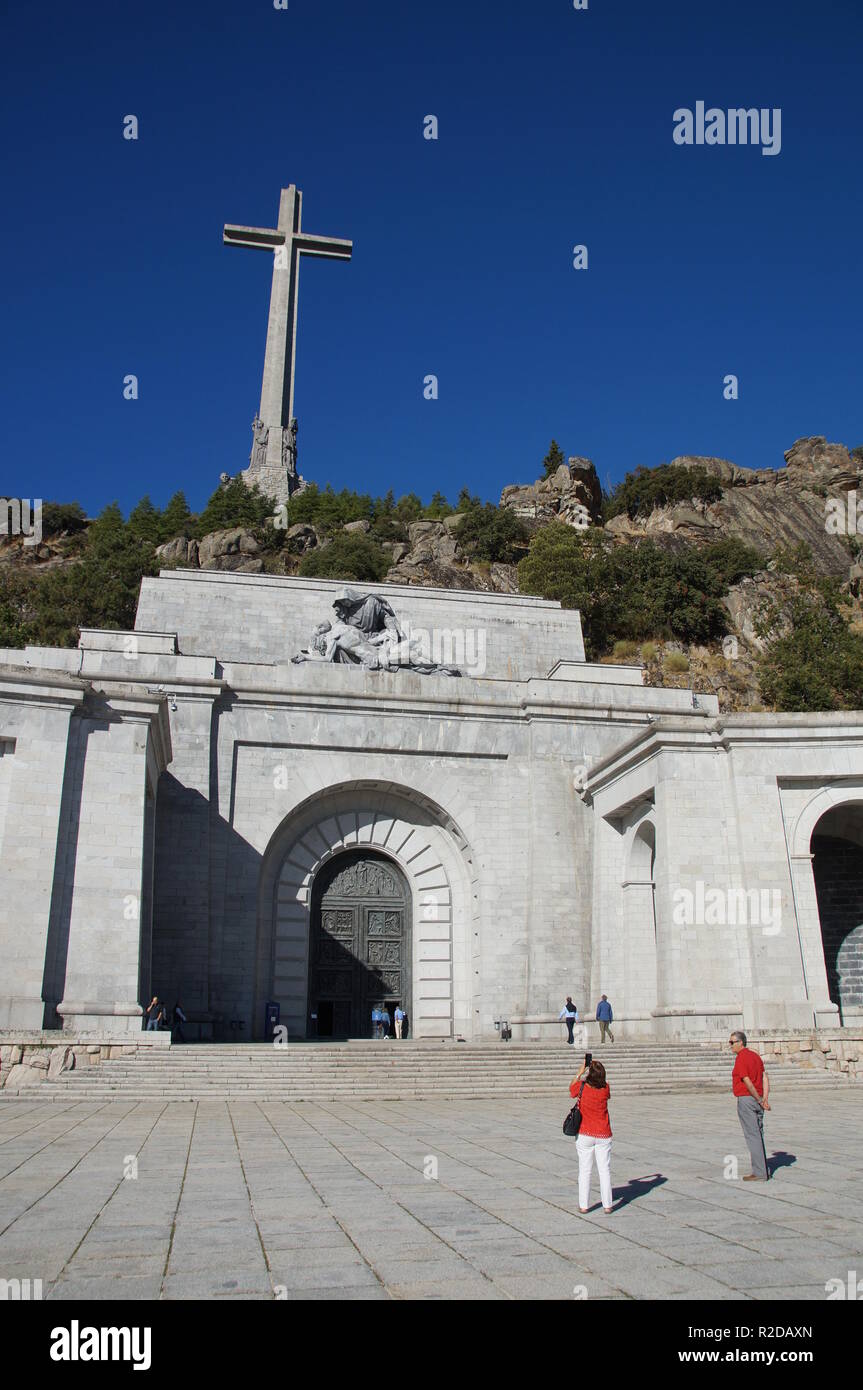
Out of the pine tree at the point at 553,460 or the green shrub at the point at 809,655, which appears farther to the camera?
the pine tree at the point at 553,460

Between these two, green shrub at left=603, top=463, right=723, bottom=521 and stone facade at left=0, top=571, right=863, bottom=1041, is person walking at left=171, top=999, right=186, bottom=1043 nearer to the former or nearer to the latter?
stone facade at left=0, top=571, right=863, bottom=1041

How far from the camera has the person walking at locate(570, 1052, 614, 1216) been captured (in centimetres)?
762

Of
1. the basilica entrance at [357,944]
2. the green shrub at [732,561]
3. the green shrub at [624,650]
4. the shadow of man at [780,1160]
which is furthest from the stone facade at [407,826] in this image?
the green shrub at [732,561]

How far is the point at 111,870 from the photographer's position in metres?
19.3

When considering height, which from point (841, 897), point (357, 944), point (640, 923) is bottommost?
point (357, 944)

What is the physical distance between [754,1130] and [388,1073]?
367 inches

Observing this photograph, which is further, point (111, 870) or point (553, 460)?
point (553, 460)

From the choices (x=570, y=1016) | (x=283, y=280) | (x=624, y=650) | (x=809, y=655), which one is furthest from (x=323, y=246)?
(x=570, y=1016)

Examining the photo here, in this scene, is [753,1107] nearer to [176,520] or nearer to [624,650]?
[624,650]

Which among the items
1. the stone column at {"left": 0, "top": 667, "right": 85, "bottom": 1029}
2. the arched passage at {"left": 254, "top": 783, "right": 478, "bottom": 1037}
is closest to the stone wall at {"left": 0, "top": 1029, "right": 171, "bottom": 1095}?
the stone column at {"left": 0, "top": 667, "right": 85, "bottom": 1029}

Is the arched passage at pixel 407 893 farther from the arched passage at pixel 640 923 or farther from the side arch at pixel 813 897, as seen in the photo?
the side arch at pixel 813 897

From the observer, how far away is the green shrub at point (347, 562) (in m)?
56.2

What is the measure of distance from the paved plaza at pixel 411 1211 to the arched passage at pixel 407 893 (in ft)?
37.9

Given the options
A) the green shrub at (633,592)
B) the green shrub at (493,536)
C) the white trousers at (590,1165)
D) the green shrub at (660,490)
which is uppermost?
the green shrub at (660,490)
